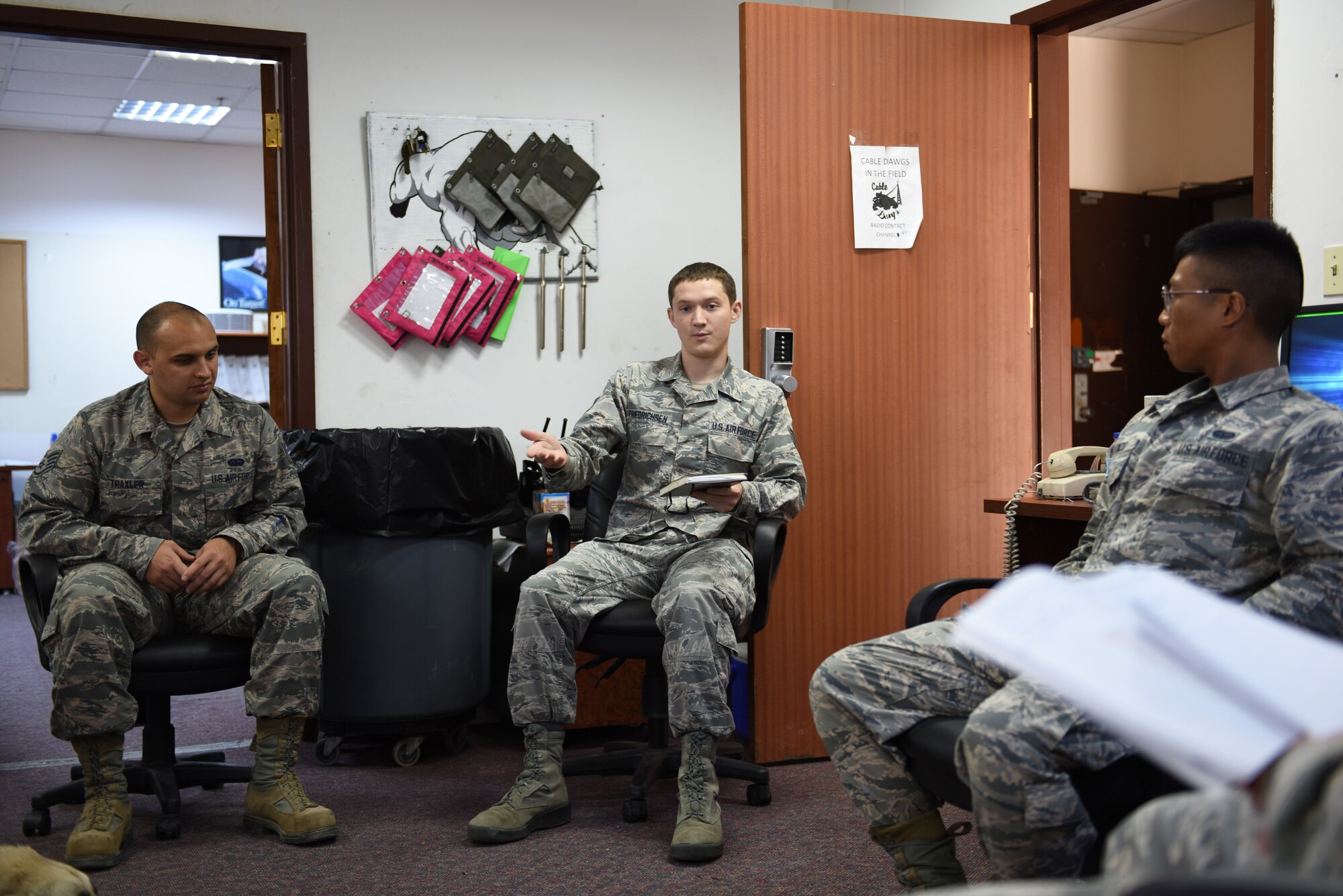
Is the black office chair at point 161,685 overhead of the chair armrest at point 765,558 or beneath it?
beneath

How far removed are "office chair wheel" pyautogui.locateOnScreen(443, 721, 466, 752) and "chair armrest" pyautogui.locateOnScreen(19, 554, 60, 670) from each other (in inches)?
45.1

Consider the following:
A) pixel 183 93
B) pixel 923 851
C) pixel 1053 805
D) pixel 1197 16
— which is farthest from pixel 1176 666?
pixel 183 93

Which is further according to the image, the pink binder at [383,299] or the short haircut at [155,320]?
the pink binder at [383,299]

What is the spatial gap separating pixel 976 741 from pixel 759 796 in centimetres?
125

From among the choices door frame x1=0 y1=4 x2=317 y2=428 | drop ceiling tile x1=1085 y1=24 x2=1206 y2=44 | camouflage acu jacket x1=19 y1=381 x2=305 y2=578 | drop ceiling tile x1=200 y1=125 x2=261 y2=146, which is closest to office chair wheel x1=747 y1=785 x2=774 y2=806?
camouflage acu jacket x1=19 y1=381 x2=305 y2=578

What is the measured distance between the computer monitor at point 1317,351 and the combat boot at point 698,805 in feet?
4.75

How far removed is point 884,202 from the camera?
319cm

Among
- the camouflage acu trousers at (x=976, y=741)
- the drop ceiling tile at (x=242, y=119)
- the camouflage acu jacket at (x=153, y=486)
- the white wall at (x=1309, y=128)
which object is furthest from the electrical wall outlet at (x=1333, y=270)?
the drop ceiling tile at (x=242, y=119)

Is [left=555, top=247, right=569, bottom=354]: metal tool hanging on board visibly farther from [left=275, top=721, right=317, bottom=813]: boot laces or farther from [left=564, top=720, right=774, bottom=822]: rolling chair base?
[left=275, top=721, right=317, bottom=813]: boot laces

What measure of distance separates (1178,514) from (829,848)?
1.11 m

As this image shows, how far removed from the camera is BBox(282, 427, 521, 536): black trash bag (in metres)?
2.99

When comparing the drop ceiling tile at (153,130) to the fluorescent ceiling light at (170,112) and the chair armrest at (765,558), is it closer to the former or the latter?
the fluorescent ceiling light at (170,112)

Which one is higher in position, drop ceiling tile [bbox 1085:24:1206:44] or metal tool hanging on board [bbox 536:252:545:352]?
drop ceiling tile [bbox 1085:24:1206:44]

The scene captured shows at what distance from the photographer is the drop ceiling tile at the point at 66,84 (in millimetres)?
6145
